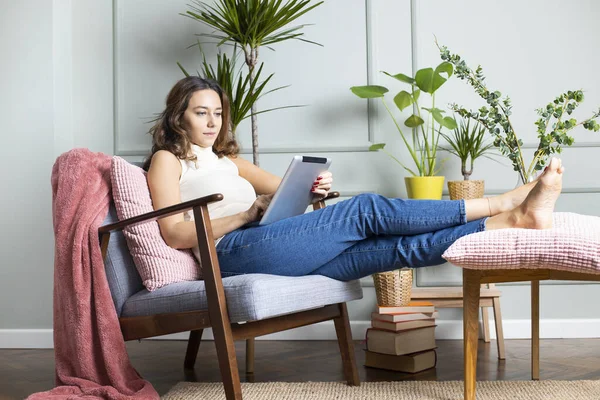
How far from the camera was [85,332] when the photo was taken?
2012 mm

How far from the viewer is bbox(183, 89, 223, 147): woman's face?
2.42 metres

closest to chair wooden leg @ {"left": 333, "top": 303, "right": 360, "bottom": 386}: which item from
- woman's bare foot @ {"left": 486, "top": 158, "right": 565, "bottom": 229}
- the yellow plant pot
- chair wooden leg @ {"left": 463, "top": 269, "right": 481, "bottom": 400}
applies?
chair wooden leg @ {"left": 463, "top": 269, "right": 481, "bottom": 400}

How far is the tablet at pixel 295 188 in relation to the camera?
77.7 inches

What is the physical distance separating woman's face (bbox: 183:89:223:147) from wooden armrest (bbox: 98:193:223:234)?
0.52 metres

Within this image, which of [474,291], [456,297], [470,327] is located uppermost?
[474,291]

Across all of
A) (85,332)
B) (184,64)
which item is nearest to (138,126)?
(184,64)

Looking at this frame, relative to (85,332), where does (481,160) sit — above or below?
above

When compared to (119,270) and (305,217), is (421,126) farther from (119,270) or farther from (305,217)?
(119,270)

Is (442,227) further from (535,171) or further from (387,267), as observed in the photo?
(535,171)

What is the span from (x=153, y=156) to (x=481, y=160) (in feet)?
6.07

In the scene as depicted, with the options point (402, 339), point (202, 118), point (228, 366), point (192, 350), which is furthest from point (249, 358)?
point (202, 118)

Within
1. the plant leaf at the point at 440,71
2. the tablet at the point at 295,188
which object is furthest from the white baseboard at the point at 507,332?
the tablet at the point at 295,188

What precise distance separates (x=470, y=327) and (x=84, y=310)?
115 centimetres

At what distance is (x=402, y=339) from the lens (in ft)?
8.36
